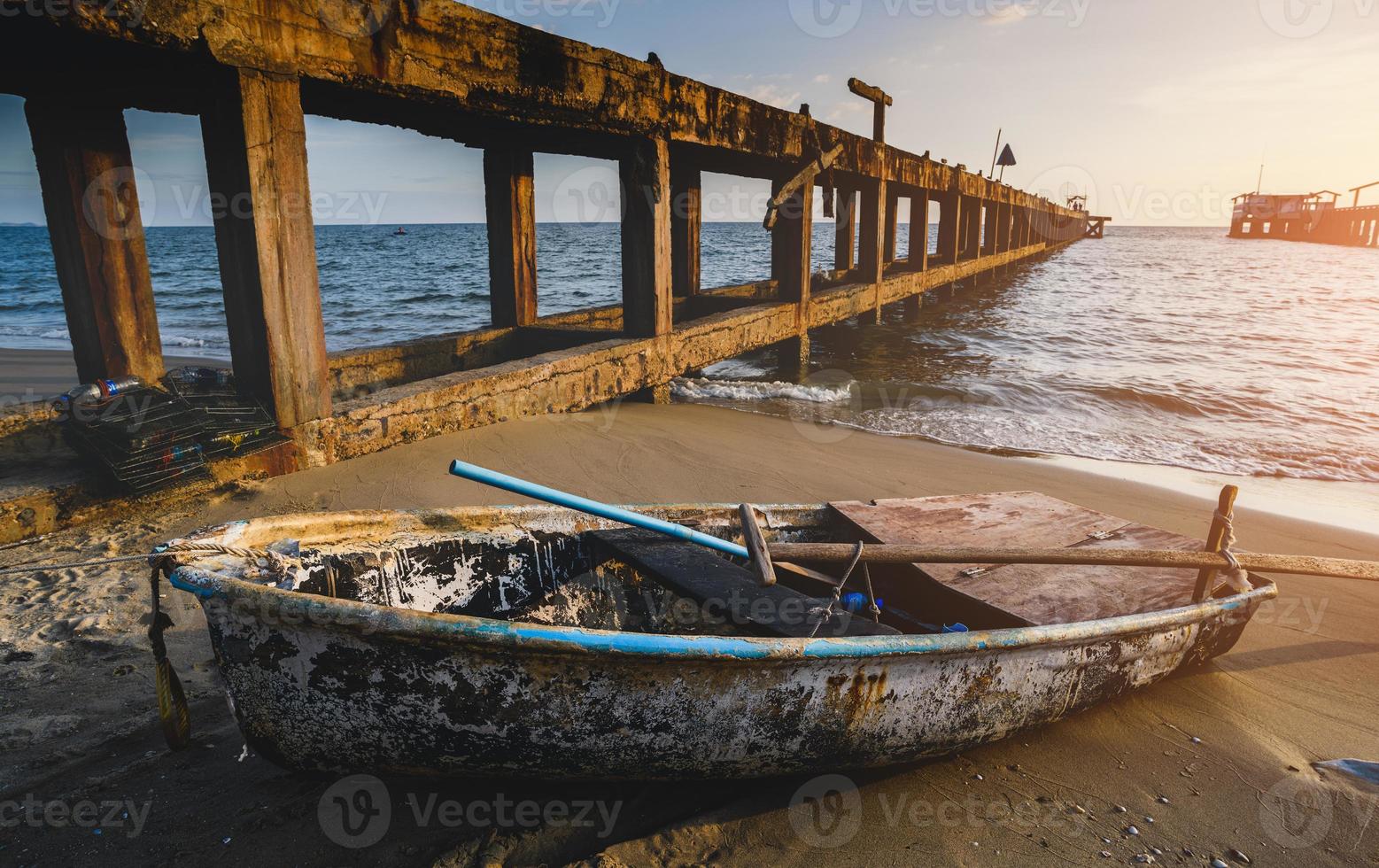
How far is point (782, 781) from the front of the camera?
2.67m

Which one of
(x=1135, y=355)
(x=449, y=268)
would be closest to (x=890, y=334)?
(x=1135, y=355)

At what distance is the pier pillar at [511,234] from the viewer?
7.82 m

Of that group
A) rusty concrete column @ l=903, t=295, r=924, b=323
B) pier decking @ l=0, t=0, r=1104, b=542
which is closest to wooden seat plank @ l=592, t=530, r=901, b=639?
pier decking @ l=0, t=0, r=1104, b=542

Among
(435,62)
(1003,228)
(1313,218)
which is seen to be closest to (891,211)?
(1003,228)

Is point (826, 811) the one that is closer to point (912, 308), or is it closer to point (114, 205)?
point (114, 205)

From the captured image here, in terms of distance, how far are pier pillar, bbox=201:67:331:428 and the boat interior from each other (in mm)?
2177

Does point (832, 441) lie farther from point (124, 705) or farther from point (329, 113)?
point (124, 705)

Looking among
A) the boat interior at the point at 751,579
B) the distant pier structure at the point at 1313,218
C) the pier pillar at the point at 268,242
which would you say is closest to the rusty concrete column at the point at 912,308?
the boat interior at the point at 751,579

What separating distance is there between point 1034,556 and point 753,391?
6.52 m

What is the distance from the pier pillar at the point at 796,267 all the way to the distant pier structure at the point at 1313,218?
277ft

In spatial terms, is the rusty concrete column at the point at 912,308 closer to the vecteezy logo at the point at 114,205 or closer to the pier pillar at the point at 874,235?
the pier pillar at the point at 874,235

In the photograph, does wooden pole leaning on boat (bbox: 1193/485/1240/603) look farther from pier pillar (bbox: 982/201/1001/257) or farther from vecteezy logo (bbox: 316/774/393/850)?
pier pillar (bbox: 982/201/1001/257)

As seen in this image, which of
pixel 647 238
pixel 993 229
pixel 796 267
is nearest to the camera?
pixel 647 238

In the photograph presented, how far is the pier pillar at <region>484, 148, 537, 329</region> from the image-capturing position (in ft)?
25.7
